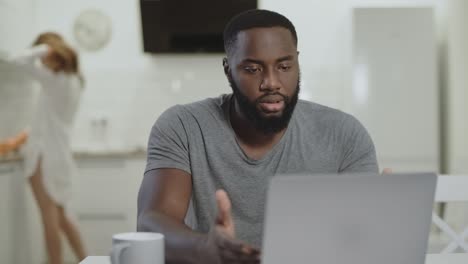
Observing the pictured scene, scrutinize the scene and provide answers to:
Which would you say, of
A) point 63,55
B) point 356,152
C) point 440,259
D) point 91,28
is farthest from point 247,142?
point 91,28

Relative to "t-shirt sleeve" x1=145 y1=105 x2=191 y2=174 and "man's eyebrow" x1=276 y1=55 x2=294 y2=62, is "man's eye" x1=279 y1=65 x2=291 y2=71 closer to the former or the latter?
"man's eyebrow" x1=276 y1=55 x2=294 y2=62

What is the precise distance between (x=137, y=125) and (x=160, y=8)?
804mm

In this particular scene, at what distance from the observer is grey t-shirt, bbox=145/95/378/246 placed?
1.36 meters

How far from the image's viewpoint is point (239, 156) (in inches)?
54.4

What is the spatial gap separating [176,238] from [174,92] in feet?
10.9

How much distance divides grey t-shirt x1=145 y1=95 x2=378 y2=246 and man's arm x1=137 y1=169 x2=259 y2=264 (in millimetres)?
41

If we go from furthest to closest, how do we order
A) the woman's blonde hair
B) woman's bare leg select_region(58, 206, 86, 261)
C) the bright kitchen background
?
1. the bright kitchen background
2. woman's bare leg select_region(58, 206, 86, 261)
3. the woman's blonde hair

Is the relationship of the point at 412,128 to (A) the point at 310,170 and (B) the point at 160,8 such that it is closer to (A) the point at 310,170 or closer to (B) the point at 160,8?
(B) the point at 160,8

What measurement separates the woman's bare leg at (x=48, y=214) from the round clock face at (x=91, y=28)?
108cm

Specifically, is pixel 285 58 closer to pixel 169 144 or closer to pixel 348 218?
pixel 169 144

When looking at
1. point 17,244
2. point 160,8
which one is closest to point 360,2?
point 160,8

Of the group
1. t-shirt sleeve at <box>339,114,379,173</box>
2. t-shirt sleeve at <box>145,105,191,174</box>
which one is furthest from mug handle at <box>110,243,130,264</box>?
t-shirt sleeve at <box>339,114,379,173</box>

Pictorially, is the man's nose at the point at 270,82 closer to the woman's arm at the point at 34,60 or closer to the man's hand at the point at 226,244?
the man's hand at the point at 226,244

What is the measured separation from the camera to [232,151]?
139cm
